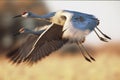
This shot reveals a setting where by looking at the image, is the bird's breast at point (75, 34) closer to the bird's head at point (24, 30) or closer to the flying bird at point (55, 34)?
the flying bird at point (55, 34)

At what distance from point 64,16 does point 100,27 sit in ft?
0.88

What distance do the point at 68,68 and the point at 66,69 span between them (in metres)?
0.02

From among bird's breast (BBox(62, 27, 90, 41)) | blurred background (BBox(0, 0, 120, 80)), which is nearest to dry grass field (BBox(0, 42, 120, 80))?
blurred background (BBox(0, 0, 120, 80))

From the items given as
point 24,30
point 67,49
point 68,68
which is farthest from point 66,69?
point 24,30

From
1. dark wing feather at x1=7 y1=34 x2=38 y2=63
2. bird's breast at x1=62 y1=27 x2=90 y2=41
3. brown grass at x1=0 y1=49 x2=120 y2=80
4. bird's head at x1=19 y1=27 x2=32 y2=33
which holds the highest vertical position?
bird's head at x1=19 y1=27 x2=32 y2=33

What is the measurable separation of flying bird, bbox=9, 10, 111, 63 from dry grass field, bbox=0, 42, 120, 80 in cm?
5

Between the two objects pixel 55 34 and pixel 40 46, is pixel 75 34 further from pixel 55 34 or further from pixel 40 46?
pixel 40 46

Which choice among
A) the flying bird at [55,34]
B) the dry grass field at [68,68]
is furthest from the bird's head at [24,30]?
the dry grass field at [68,68]

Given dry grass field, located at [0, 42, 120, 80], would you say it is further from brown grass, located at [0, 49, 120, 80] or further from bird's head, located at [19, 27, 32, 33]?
bird's head, located at [19, 27, 32, 33]

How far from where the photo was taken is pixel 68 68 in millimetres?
2141

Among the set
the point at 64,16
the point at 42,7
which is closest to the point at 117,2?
the point at 64,16

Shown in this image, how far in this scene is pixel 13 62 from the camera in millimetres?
2131

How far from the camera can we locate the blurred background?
213cm

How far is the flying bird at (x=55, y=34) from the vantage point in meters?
2.12
